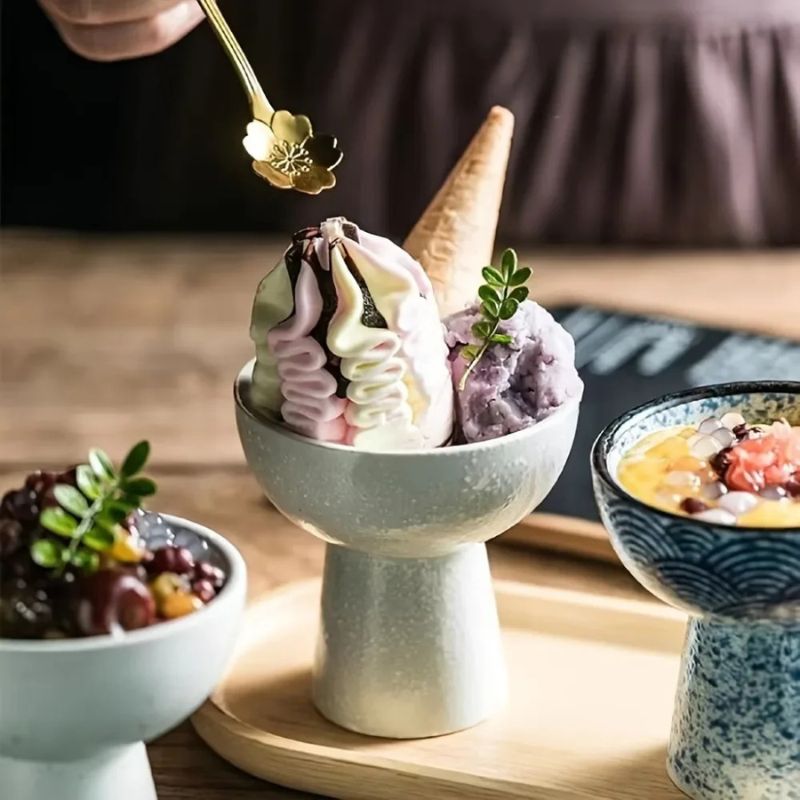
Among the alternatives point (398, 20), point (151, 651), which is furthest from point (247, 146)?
point (398, 20)

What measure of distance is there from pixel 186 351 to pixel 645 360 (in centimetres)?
33

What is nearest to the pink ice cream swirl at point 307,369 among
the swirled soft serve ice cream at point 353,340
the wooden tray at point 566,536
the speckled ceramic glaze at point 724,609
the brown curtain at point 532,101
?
the swirled soft serve ice cream at point 353,340

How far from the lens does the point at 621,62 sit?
4.92 ft

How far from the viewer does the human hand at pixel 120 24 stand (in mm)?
858

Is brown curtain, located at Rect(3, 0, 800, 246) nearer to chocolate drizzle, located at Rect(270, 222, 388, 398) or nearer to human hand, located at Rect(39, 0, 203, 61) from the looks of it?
human hand, located at Rect(39, 0, 203, 61)

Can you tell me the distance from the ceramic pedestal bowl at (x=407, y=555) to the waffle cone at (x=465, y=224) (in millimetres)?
83

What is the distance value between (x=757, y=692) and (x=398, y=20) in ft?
3.38

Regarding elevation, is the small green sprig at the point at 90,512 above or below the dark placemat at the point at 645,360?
above

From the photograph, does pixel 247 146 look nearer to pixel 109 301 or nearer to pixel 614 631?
pixel 614 631

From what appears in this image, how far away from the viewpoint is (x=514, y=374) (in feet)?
2.08

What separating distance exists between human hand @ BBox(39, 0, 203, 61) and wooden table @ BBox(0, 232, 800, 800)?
0.81 ft

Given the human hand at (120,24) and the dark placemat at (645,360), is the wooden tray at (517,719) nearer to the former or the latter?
the dark placemat at (645,360)

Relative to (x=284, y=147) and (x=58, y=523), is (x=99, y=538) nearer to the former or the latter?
(x=58, y=523)

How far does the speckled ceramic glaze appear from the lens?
56 cm
